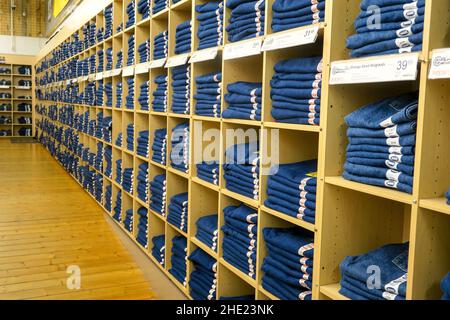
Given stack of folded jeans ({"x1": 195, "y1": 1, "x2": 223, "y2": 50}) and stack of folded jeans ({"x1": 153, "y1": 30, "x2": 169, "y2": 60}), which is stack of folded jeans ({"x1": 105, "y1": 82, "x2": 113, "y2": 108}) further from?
stack of folded jeans ({"x1": 195, "y1": 1, "x2": 223, "y2": 50})

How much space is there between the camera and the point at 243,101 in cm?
266

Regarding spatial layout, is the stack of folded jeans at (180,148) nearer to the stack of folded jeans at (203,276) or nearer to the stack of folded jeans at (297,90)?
the stack of folded jeans at (203,276)

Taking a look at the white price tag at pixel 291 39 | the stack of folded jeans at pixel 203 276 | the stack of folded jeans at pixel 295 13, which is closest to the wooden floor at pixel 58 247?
the stack of folded jeans at pixel 203 276

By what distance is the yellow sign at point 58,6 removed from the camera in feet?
35.0

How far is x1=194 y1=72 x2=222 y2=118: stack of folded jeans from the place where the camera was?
9.75 feet

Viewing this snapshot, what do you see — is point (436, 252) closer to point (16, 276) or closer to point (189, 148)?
point (189, 148)

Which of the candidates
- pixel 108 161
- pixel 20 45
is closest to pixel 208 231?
pixel 108 161

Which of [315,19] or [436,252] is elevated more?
[315,19]

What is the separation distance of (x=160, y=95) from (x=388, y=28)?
8.32 feet

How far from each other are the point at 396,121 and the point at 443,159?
8.1 inches

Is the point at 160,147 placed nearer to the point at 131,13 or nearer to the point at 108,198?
the point at 131,13

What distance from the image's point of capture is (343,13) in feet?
6.30

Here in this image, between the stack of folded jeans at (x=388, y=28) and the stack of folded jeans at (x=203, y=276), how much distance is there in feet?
5.62
